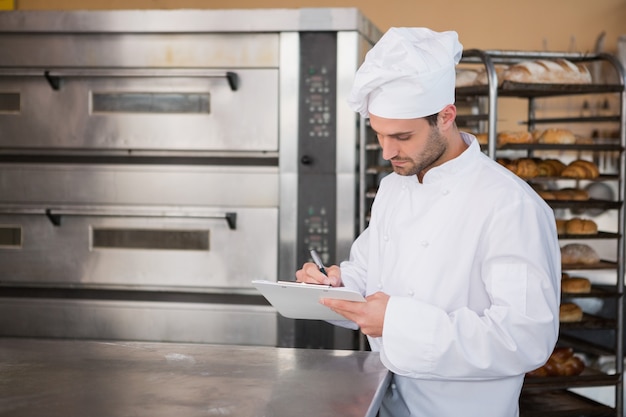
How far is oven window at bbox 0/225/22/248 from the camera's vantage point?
322cm

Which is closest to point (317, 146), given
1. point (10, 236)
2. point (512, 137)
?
point (512, 137)

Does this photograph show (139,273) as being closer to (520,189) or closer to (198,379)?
(198,379)

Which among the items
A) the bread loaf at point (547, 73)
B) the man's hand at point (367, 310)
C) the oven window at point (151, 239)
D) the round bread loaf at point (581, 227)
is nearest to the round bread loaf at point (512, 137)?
the bread loaf at point (547, 73)

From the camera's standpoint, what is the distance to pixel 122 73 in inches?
122

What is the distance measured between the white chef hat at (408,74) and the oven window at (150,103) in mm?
1333

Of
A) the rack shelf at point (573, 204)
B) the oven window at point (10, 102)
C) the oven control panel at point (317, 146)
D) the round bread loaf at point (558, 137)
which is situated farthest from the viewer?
A: the round bread loaf at point (558, 137)

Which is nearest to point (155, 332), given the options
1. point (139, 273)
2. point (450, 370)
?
point (139, 273)

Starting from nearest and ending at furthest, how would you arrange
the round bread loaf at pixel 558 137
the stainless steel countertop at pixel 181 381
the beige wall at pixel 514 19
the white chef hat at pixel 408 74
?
the stainless steel countertop at pixel 181 381
the white chef hat at pixel 408 74
the round bread loaf at pixel 558 137
the beige wall at pixel 514 19

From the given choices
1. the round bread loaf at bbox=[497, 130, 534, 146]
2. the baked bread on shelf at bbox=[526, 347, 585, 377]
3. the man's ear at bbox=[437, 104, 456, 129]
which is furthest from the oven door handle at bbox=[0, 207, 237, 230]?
the baked bread on shelf at bbox=[526, 347, 585, 377]

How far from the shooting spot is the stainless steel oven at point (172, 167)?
3047mm

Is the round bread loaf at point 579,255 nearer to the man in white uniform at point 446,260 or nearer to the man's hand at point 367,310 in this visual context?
the man in white uniform at point 446,260

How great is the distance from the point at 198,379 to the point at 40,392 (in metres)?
0.31

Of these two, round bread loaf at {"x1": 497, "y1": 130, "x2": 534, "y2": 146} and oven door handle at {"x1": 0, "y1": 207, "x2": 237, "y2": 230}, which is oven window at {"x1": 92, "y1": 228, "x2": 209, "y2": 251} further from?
round bread loaf at {"x1": 497, "y1": 130, "x2": 534, "y2": 146}

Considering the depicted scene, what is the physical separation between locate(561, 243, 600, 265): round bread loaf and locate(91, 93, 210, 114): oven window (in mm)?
1729
